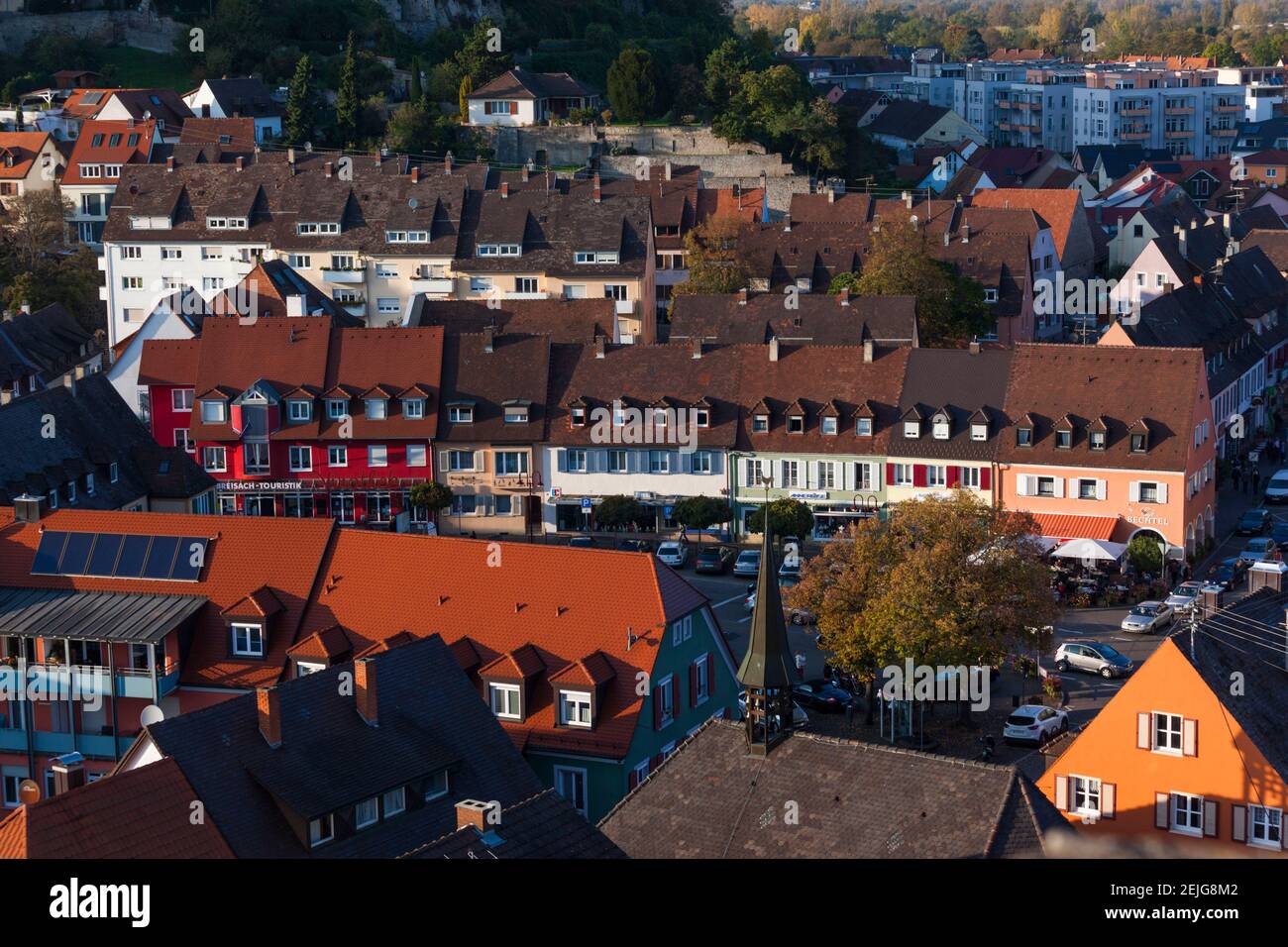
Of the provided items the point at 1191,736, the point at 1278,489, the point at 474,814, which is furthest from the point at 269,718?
the point at 1278,489

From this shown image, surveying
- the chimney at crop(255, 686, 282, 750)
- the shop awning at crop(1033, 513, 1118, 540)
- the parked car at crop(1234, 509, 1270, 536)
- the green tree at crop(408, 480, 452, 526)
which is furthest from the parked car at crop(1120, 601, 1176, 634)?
the chimney at crop(255, 686, 282, 750)

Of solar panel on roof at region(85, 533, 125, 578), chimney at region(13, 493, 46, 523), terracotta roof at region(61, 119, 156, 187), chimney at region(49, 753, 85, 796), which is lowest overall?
chimney at region(49, 753, 85, 796)

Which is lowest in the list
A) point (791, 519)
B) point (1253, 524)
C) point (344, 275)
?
point (1253, 524)

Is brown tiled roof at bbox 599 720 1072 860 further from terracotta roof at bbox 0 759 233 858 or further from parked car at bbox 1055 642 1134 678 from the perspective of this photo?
parked car at bbox 1055 642 1134 678

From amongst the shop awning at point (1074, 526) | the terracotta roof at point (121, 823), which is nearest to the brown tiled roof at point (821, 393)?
the shop awning at point (1074, 526)

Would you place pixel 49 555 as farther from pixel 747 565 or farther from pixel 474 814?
pixel 747 565
